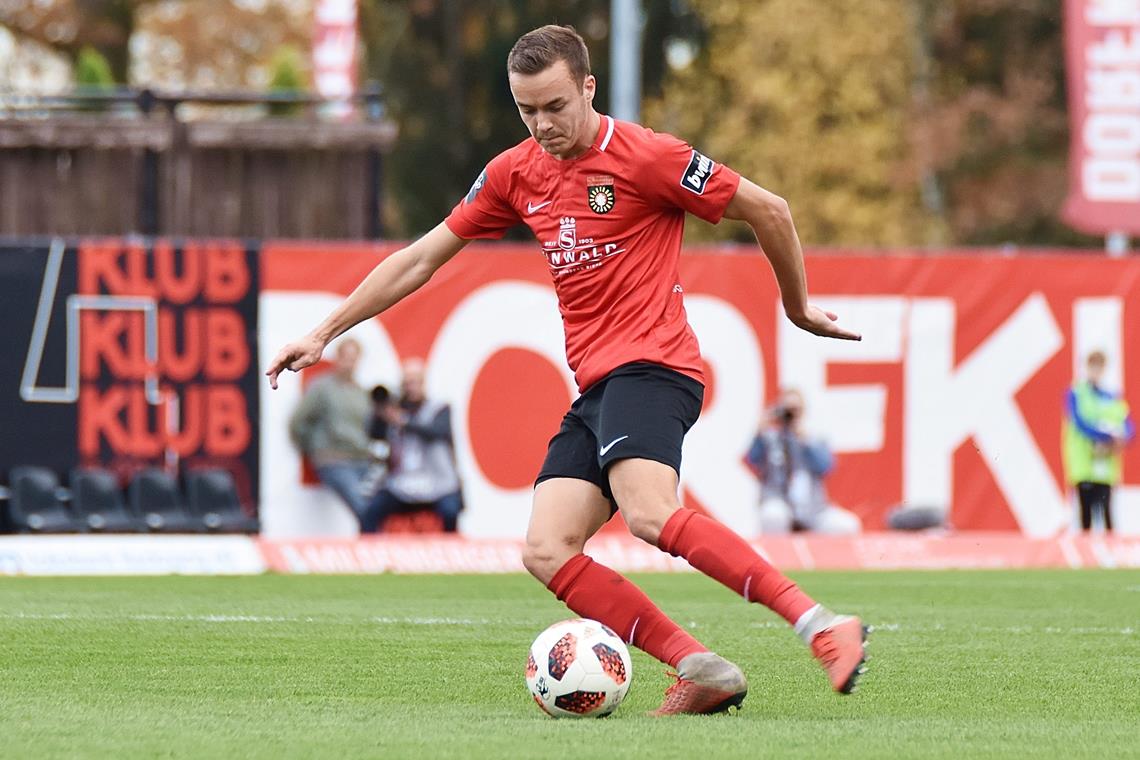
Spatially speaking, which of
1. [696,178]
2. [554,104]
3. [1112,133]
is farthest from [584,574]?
[1112,133]

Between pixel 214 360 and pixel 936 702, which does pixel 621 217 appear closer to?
pixel 936 702

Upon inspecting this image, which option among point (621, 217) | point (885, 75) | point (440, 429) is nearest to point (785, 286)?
point (621, 217)

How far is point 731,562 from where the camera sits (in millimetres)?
6160

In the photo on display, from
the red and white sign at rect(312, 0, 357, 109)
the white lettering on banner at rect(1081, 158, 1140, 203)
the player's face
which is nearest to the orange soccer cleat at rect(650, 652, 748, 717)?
the player's face

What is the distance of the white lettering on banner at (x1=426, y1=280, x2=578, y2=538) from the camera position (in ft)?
53.9

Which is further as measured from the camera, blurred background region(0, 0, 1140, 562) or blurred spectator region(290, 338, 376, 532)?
blurred background region(0, 0, 1140, 562)

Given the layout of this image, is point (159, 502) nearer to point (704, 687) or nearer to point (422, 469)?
point (422, 469)

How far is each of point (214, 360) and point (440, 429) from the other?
6.35 feet

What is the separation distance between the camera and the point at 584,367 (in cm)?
654

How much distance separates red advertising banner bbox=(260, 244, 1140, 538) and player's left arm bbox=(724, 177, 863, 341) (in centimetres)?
982

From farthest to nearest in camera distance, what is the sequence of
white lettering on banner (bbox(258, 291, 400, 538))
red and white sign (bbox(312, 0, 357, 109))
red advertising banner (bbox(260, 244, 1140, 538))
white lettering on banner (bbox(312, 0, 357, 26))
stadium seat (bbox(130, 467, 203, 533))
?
1. white lettering on banner (bbox(312, 0, 357, 26))
2. red and white sign (bbox(312, 0, 357, 109))
3. red advertising banner (bbox(260, 244, 1140, 538))
4. white lettering on banner (bbox(258, 291, 400, 538))
5. stadium seat (bbox(130, 467, 203, 533))

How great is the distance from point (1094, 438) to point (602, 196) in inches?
432

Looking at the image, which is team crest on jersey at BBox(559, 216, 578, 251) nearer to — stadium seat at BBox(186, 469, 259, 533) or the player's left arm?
the player's left arm

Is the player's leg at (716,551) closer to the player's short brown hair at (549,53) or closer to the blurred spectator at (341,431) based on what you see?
the player's short brown hair at (549,53)
